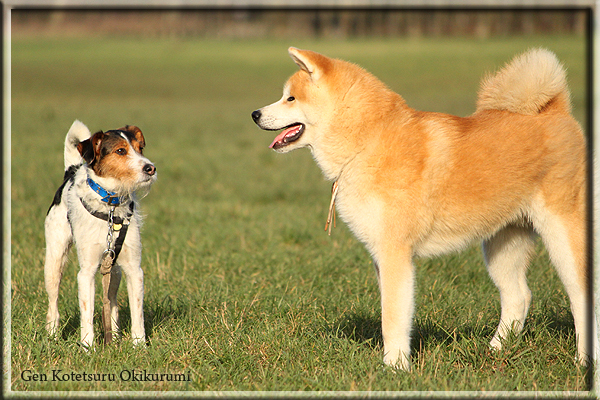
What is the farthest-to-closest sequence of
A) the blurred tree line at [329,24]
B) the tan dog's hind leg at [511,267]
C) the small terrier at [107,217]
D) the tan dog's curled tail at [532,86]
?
the blurred tree line at [329,24] < the tan dog's hind leg at [511,267] < the tan dog's curled tail at [532,86] < the small terrier at [107,217]

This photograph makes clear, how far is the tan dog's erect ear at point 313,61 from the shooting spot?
12.8 feet

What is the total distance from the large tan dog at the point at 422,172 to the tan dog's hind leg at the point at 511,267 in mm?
237

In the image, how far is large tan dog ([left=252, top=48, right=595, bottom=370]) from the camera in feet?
12.2

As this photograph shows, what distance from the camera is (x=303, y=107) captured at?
400 centimetres

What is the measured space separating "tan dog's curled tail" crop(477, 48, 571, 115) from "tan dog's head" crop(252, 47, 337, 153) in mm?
1322

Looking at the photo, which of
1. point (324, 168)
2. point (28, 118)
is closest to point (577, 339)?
point (324, 168)

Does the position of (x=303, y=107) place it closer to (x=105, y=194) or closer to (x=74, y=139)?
(x=105, y=194)

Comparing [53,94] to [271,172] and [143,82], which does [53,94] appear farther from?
[271,172]

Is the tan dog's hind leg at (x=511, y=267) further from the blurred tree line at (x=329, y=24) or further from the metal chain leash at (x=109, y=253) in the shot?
the blurred tree line at (x=329, y=24)

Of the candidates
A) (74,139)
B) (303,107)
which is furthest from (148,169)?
(303,107)

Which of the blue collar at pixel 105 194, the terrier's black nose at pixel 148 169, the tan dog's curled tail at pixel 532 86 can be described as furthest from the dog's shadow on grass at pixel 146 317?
the tan dog's curled tail at pixel 532 86

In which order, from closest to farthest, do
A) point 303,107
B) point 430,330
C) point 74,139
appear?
point 303,107, point 430,330, point 74,139

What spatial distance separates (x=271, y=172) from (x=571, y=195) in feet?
26.9

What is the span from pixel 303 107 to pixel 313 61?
322mm
